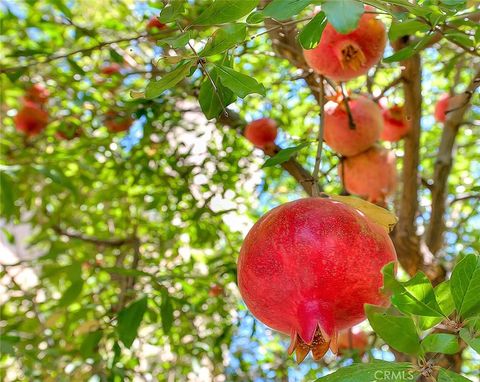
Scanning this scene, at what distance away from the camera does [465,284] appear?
755 millimetres

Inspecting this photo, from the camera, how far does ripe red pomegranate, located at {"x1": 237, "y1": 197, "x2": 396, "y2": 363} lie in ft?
2.64

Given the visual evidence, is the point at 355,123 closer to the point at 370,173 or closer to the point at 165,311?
the point at 370,173

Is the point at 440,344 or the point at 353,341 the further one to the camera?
the point at 353,341

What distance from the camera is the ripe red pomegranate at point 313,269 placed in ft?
2.64

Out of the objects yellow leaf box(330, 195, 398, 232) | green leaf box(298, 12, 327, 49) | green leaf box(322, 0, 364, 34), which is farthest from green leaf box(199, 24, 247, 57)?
yellow leaf box(330, 195, 398, 232)

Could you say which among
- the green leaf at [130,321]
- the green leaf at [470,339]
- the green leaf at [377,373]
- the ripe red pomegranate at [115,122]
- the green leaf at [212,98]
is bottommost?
the green leaf at [377,373]

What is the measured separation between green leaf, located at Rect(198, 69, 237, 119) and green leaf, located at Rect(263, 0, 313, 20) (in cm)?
30

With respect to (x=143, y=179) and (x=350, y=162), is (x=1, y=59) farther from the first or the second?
(x=350, y=162)

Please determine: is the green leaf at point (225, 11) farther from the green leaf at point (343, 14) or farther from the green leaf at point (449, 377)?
the green leaf at point (449, 377)

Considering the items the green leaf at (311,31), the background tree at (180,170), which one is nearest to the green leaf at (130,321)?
the background tree at (180,170)

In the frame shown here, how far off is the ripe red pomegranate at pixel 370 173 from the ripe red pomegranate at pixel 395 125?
123 millimetres

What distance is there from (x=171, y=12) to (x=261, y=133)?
913mm

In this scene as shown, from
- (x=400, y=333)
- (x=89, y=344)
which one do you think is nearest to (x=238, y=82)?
(x=400, y=333)

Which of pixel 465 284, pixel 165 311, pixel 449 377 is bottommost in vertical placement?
pixel 449 377
